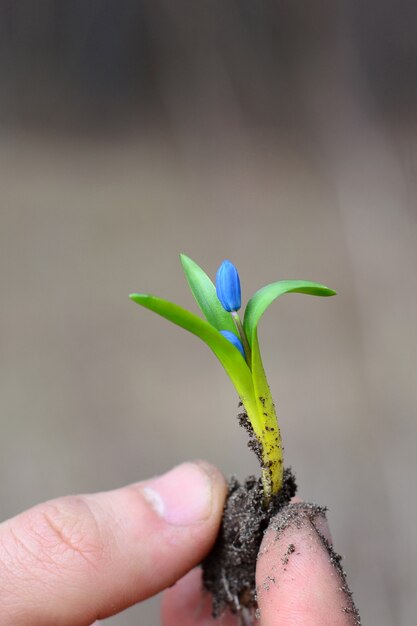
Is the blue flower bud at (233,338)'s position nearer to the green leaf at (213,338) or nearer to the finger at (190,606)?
the green leaf at (213,338)

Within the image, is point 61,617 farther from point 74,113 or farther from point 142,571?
point 74,113

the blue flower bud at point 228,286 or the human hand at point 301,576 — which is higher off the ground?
the blue flower bud at point 228,286

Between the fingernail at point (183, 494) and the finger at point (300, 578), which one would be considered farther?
the fingernail at point (183, 494)

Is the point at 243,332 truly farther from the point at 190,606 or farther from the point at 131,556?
the point at 190,606

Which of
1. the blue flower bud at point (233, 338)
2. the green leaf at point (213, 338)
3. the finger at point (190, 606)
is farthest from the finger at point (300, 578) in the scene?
the finger at point (190, 606)

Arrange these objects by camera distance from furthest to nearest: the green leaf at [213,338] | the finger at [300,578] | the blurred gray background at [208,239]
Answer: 1. the blurred gray background at [208,239]
2. the finger at [300,578]
3. the green leaf at [213,338]

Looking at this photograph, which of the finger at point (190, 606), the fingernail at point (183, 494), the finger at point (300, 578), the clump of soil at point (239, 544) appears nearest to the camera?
the finger at point (300, 578)
